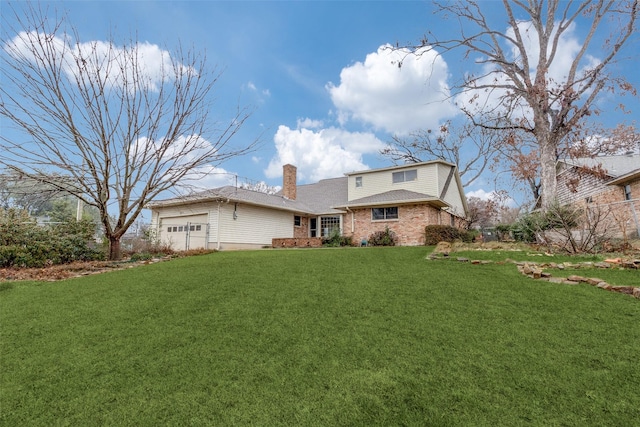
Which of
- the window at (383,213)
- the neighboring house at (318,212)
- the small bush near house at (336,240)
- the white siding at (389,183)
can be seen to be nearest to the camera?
the neighboring house at (318,212)

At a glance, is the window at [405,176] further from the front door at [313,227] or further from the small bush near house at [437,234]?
the front door at [313,227]

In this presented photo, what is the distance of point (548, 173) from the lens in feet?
40.4

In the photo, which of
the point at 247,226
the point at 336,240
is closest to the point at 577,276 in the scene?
the point at 336,240

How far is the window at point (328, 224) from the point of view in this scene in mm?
20562

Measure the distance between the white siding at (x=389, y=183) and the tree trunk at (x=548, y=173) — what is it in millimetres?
5511

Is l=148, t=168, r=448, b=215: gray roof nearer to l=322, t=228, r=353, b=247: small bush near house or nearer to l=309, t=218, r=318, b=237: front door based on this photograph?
l=309, t=218, r=318, b=237: front door

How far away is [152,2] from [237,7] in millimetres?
2295

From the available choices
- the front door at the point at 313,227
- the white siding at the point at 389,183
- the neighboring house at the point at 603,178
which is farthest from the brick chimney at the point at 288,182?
the neighboring house at the point at 603,178

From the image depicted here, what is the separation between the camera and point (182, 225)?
1761 cm

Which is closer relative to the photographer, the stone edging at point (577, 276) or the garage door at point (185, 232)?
the stone edging at point (577, 276)

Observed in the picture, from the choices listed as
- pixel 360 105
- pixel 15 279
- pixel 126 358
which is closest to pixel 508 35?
pixel 360 105

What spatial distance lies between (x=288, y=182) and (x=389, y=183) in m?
6.70

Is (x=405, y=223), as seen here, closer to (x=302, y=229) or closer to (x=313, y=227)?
(x=313, y=227)

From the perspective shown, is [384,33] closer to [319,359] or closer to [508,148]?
[508,148]
